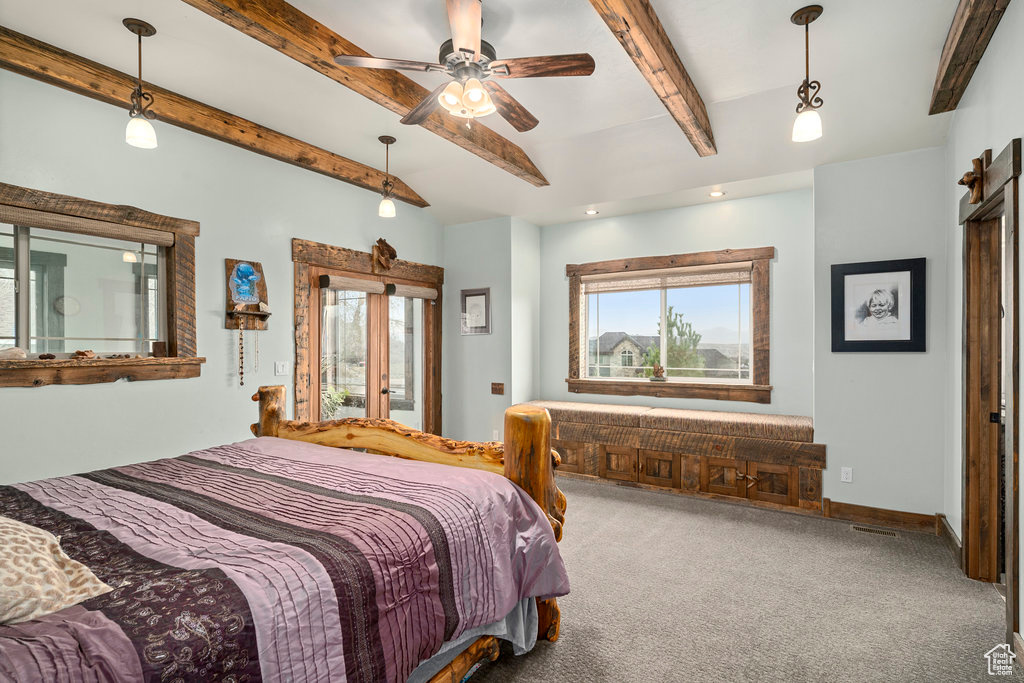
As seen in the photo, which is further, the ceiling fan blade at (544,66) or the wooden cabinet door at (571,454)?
the wooden cabinet door at (571,454)

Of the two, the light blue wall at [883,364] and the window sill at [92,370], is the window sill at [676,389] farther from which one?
the window sill at [92,370]

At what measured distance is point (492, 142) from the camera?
377cm

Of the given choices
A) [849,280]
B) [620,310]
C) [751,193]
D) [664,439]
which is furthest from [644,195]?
[664,439]

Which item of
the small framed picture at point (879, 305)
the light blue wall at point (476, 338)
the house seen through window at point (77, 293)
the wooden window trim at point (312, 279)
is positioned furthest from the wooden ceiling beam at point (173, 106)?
the small framed picture at point (879, 305)

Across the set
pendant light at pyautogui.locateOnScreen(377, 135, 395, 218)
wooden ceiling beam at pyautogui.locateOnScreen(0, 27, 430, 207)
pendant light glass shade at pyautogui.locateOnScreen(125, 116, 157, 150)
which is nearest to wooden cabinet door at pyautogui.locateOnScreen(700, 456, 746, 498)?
pendant light at pyautogui.locateOnScreen(377, 135, 395, 218)

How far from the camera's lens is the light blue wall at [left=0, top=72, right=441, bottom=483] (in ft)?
8.60

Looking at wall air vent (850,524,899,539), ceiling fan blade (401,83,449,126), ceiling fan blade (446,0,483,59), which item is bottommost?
wall air vent (850,524,899,539)

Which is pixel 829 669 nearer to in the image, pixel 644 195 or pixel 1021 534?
pixel 1021 534

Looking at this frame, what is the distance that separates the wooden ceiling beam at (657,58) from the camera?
2.15 metres

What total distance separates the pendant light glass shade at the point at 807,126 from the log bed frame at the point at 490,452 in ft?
5.62

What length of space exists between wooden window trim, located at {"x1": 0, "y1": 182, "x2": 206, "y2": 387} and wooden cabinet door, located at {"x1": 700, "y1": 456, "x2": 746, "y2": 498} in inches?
149

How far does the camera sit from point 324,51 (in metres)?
2.54

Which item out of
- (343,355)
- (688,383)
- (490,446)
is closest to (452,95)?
(490,446)

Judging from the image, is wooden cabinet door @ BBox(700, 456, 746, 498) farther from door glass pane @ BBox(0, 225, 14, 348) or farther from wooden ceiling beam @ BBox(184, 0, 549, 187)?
door glass pane @ BBox(0, 225, 14, 348)
